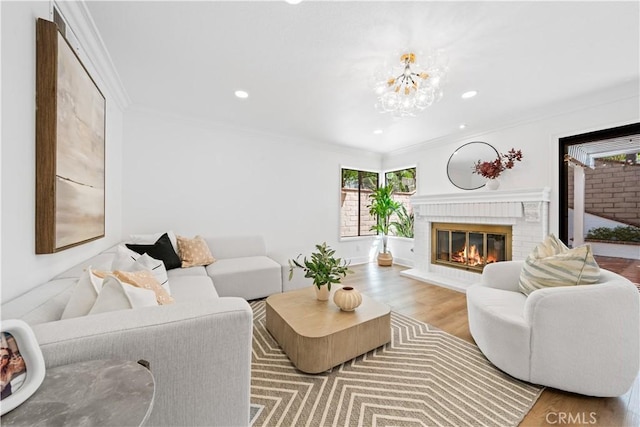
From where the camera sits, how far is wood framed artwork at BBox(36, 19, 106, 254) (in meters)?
1.21

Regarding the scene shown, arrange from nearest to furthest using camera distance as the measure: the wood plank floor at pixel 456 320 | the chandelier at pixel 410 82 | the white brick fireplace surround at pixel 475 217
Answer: the wood plank floor at pixel 456 320 → the chandelier at pixel 410 82 → the white brick fireplace surround at pixel 475 217

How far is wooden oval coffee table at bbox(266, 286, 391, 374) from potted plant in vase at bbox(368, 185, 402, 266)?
286 cm

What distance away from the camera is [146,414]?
1.65 ft

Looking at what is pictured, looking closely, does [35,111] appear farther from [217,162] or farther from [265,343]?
[217,162]

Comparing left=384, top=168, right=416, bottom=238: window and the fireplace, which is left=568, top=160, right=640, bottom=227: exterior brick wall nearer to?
the fireplace

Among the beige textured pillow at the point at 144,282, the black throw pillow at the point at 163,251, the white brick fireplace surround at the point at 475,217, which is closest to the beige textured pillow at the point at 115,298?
the beige textured pillow at the point at 144,282

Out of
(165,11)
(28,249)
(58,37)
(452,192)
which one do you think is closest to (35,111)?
(58,37)

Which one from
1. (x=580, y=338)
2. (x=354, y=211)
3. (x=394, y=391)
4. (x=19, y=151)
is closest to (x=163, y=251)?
(x=19, y=151)

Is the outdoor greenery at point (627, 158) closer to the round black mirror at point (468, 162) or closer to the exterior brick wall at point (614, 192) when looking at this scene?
the exterior brick wall at point (614, 192)

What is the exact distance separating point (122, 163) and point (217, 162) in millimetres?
1089

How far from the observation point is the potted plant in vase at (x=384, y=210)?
479 cm

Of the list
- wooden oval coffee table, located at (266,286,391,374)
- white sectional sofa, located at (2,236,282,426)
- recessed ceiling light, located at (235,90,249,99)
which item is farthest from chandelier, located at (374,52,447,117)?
white sectional sofa, located at (2,236,282,426)

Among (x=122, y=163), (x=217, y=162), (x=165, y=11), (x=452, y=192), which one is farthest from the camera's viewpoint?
(x=452, y=192)

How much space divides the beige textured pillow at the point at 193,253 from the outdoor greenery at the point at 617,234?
436cm
